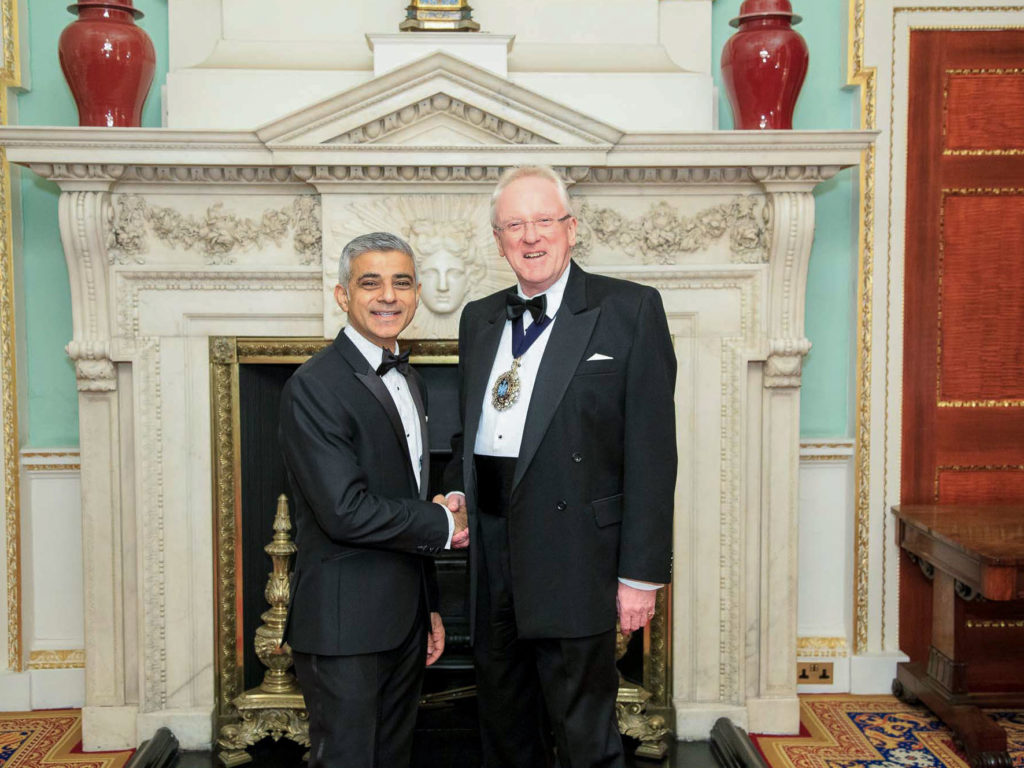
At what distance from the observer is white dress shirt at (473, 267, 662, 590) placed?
2027 millimetres

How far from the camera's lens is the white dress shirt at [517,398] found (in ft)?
6.65

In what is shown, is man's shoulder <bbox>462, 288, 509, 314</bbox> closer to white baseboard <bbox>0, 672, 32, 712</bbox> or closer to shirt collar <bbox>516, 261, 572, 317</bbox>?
shirt collar <bbox>516, 261, 572, 317</bbox>

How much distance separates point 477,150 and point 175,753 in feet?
6.82

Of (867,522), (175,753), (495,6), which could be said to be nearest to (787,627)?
(867,522)

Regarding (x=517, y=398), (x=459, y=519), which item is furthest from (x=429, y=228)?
(x=459, y=519)

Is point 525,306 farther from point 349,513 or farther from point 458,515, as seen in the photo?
point 349,513

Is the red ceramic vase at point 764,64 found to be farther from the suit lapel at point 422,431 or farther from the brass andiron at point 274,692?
the brass andiron at point 274,692

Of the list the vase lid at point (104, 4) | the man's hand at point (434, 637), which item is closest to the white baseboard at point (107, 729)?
the man's hand at point (434, 637)

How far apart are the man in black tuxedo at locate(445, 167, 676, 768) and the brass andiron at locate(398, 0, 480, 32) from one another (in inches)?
46.5

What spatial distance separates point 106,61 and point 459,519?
1.76 metres

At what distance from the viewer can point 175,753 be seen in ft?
9.75

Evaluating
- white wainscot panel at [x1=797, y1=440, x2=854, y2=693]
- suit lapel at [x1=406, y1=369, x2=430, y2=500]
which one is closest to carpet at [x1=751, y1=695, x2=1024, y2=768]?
white wainscot panel at [x1=797, y1=440, x2=854, y2=693]

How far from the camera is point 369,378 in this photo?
6.39 feet

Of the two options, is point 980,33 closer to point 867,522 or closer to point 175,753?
point 867,522
